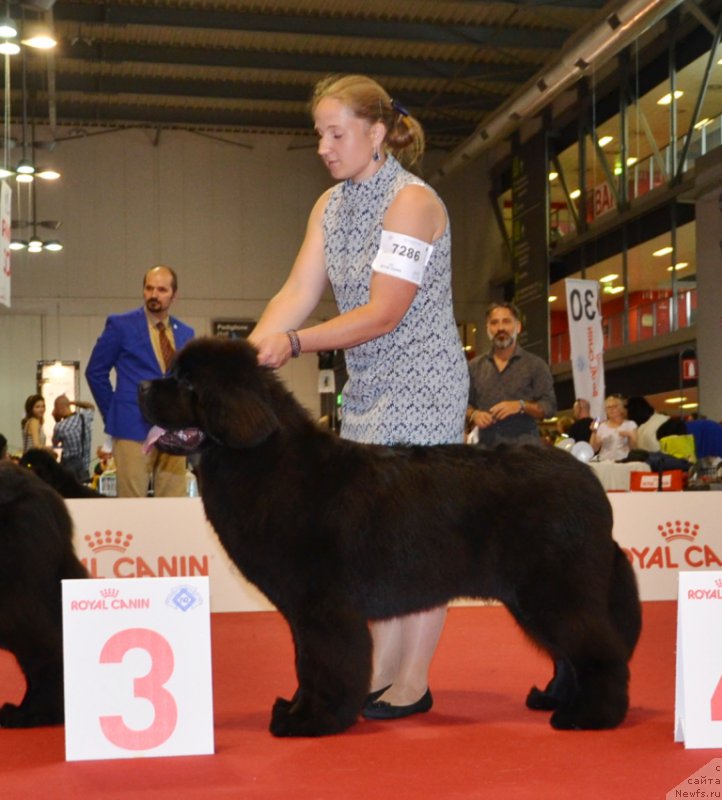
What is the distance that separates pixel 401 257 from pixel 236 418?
29.4 inches

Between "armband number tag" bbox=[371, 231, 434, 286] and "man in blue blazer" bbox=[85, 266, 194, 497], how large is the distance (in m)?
3.35

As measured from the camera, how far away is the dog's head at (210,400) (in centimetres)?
286

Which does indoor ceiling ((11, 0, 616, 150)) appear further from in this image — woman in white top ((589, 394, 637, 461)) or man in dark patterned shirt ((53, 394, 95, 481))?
man in dark patterned shirt ((53, 394, 95, 481))

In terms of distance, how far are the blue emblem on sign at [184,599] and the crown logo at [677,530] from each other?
181 inches

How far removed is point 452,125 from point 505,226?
279 cm

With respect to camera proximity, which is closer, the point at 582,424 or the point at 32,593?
the point at 32,593

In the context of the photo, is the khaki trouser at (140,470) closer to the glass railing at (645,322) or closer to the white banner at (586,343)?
the white banner at (586,343)

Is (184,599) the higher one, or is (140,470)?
(140,470)

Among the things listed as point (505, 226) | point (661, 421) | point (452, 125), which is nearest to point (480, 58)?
point (452, 125)

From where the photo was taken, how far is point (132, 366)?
6.53 meters

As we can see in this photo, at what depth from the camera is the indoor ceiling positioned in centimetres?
1684

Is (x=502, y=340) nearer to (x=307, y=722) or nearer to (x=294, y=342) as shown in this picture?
(x=294, y=342)

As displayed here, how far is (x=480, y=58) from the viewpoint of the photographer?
19391 mm

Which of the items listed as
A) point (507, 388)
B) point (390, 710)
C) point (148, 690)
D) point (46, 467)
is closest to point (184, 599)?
point (148, 690)
